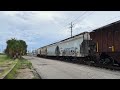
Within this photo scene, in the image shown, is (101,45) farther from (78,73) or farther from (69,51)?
(69,51)

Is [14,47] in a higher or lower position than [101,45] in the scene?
higher

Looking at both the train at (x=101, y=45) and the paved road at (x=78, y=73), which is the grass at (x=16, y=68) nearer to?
the paved road at (x=78, y=73)

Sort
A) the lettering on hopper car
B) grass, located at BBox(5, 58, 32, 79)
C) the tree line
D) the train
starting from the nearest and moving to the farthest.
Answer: grass, located at BBox(5, 58, 32, 79)
the train
the lettering on hopper car
the tree line

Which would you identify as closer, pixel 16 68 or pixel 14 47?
pixel 16 68

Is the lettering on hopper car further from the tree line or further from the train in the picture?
the tree line

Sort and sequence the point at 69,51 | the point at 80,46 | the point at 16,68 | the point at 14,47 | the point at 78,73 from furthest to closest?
the point at 14,47, the point at 69,51, the point at 80,46, the point at 16,68, the point at 78,73

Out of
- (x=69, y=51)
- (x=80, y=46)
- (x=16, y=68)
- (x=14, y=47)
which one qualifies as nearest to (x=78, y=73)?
(x=16, y=68)

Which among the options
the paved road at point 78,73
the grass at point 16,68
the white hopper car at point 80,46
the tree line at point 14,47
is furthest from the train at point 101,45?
the tree line at point 14,47

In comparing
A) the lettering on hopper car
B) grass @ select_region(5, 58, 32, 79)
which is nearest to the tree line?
the lettering on hopper car

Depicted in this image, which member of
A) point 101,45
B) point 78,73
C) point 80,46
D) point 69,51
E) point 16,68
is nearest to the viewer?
point 78,73

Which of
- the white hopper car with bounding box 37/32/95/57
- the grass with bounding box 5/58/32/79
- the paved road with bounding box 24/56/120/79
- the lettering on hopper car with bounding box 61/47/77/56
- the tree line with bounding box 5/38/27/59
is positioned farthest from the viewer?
the tree line with bounding box 5/38/27/59

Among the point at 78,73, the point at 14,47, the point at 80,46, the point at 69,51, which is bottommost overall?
the point at 78,73

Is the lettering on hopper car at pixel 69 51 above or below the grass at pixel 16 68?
above
